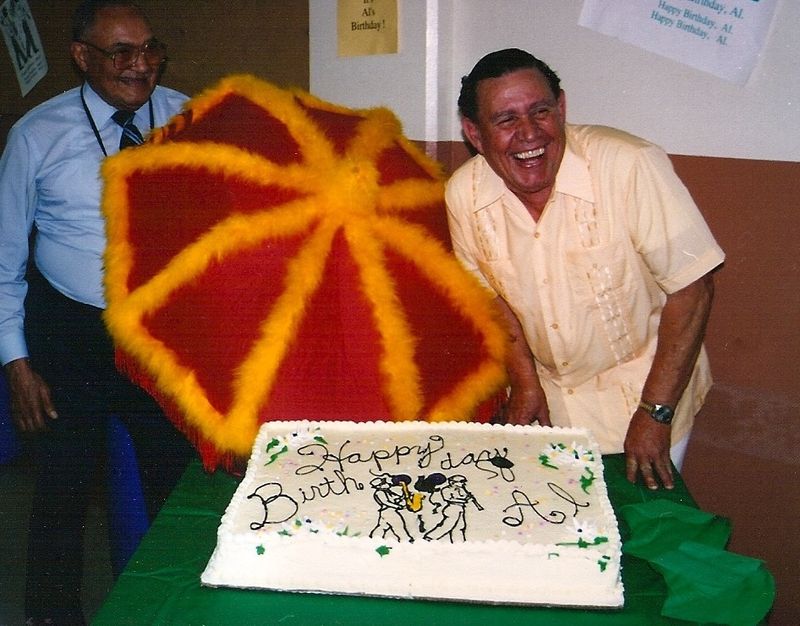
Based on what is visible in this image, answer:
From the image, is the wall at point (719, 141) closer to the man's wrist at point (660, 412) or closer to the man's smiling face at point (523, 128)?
the man's smiling face at point (523, 128)

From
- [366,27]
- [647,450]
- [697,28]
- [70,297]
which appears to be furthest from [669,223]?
[70,297]

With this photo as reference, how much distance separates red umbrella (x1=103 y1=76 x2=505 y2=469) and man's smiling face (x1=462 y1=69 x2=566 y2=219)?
205 millimetres

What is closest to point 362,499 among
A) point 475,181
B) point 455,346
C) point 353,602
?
point 353,602

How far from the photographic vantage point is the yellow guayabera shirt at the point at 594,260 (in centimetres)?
137

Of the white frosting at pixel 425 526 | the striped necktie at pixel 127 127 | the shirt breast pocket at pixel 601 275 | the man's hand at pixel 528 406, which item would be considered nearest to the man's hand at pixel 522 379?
the man's hand at pixel 528 406

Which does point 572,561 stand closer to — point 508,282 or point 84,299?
point 508,282

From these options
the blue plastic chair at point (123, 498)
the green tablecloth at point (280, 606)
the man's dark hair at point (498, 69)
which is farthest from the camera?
the blue plastic chair at point (123, 498)

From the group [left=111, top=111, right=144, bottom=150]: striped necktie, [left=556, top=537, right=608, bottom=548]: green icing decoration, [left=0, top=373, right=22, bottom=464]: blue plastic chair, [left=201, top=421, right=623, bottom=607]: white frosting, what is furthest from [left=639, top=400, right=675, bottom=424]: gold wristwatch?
[left=0, top=373, right=22, bottom=464]: blue plastic chair

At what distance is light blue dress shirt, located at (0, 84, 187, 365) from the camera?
169 cm

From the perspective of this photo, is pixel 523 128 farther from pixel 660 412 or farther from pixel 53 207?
pixel 53 207

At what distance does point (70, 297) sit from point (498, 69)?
3.67 ft

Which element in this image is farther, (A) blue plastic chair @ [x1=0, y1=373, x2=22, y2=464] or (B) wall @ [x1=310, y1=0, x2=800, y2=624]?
(A) blue plastic chair @ [x1=0, y1=373, x2=22, y2=464]

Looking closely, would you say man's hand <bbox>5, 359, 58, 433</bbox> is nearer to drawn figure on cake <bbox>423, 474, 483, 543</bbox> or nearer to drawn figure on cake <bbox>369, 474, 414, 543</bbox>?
drawn figure on cake <bbox>369, 474, 414, 543</bbox>

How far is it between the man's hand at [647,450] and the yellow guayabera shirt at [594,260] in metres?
0.10
